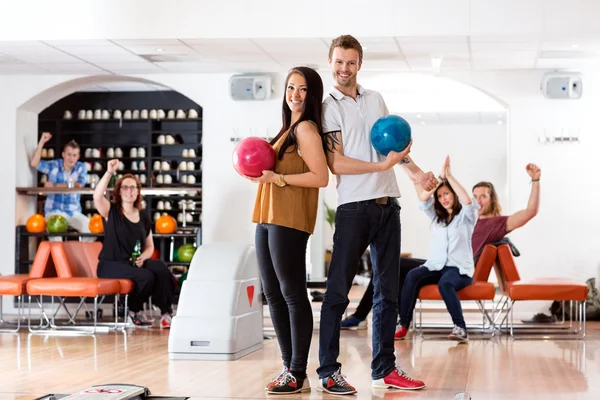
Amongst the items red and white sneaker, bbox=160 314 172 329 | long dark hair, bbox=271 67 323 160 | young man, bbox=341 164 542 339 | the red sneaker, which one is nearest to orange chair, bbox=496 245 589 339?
young man, bbox=341 164 542 339

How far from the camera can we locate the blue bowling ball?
411 centimetres

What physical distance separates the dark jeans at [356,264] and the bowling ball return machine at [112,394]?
72 cm

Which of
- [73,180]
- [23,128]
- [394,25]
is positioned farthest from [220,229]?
[394,25]

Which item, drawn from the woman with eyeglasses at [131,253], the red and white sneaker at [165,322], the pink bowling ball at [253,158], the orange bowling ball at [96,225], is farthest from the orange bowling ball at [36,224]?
the pink bowling ball at [253,158]

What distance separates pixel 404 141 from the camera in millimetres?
4137

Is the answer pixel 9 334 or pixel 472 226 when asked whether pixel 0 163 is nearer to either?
pixel 9 334

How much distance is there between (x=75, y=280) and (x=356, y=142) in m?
4.37

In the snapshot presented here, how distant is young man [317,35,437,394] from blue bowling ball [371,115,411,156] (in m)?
0.04

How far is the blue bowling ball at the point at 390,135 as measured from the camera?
411cm

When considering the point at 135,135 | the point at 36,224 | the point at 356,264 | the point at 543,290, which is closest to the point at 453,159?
the point at 135,135

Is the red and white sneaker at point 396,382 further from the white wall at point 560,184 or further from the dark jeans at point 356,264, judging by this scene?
the white wall at point 560,184

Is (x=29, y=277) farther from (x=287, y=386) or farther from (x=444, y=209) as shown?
(x=287, y=386)

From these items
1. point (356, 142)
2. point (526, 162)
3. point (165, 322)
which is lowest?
point (165, 322)

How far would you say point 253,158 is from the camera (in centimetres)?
416
